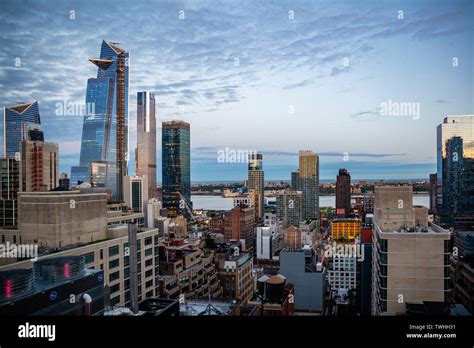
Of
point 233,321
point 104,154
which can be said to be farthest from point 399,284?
point 104,154

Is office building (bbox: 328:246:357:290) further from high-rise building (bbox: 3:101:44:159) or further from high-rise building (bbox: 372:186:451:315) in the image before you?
high-rise building (bbox: 3:101:44:159)

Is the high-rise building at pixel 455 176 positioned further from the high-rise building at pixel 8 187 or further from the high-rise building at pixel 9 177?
the high-rise building at pixel 9 177

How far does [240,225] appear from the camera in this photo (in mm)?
17625

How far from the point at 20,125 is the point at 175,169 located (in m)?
3.96

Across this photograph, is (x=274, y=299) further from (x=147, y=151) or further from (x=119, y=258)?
(x=147, y=151)

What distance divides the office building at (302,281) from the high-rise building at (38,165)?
6229mm

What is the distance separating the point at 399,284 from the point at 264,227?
11.8 metres

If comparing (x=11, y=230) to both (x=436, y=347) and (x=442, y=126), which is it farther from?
(x=442, y=126)

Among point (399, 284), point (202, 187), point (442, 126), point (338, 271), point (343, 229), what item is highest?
point (442, 126)

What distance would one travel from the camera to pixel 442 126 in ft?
16.8

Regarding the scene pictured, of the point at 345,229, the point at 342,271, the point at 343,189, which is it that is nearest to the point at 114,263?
the point at 343,189

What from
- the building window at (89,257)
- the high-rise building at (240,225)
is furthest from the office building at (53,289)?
the high-rise building at (240,225)

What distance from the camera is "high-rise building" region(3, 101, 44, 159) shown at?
8.07 meters

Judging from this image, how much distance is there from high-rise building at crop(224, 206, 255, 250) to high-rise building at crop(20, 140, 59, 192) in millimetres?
8916
